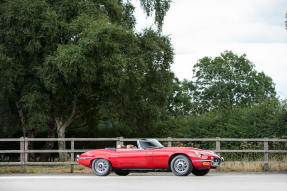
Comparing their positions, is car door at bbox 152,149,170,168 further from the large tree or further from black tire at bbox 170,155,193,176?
the large tree

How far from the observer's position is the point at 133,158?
1812cm

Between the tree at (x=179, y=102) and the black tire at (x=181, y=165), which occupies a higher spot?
the tree at (x=179, y=102)

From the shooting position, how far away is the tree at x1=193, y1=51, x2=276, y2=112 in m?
71.4

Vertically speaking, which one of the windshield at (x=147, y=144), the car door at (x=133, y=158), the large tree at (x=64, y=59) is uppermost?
the large tree at (x=64, y=59)

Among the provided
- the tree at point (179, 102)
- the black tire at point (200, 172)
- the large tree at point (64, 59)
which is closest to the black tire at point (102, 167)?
the black tire at point (200, 172)

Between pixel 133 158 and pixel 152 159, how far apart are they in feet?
2.09

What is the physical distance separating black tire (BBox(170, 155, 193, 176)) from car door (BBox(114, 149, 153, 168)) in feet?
2.63

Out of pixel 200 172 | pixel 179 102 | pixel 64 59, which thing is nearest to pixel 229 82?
pixel 179 102

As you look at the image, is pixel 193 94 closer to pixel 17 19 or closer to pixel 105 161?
pixel 17 19

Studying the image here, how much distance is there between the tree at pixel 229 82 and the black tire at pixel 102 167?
5246 cm

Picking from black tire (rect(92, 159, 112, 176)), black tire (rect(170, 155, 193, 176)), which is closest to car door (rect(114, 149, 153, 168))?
black tire (rect(92, 159, 112, 176))

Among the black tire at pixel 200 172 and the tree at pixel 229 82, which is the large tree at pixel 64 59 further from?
the tree at pixel 229 82

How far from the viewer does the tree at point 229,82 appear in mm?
71375

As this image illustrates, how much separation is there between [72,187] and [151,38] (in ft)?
72.5
